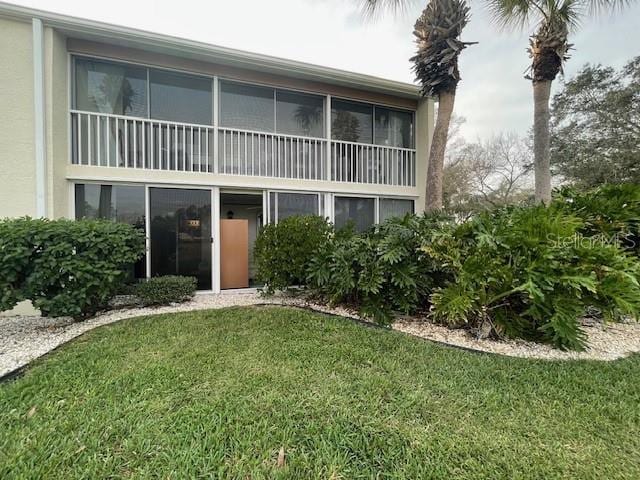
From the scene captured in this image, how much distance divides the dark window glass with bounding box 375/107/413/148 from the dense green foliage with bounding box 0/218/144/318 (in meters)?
7.11

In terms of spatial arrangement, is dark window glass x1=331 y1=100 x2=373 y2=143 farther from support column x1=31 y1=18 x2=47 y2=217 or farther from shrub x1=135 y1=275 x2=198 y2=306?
support column x1=31 y1=18 x2=47 y2=217

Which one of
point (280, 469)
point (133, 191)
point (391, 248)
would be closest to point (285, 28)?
point (133, 191)

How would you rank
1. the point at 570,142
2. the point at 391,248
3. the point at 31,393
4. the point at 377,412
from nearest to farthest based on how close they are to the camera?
the point at 377,412
the point at 31,393
the point at 391,248
the point at 570,142

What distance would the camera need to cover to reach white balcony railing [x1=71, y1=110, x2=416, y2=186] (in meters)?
6.21

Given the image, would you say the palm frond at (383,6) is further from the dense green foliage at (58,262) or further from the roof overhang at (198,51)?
the dense green foliage at (58,262)

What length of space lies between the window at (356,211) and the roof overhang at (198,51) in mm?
2998

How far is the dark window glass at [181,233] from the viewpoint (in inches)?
253

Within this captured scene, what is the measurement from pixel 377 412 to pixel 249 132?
6.73 metres

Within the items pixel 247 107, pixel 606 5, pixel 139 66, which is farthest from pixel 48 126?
pixel 606 5

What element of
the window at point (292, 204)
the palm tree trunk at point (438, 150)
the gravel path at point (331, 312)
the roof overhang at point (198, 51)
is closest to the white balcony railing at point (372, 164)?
the window at point (292, 204)

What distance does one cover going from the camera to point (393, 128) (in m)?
9.01

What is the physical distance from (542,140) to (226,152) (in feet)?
25.0

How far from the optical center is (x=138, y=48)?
20.2 ft

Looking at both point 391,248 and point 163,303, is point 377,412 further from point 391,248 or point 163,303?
point 163,303
